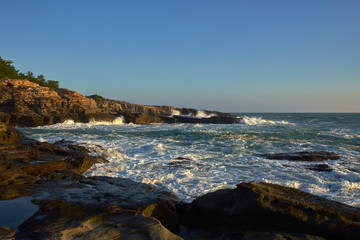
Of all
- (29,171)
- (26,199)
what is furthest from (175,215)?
(29,171)

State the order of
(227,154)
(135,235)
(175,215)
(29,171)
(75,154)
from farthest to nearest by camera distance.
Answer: (227,154) → (75,154) → (29,171) → (175,215) → (135,235)

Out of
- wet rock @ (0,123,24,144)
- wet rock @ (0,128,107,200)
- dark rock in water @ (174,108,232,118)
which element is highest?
dark rock in water @ (174,108,232,118)

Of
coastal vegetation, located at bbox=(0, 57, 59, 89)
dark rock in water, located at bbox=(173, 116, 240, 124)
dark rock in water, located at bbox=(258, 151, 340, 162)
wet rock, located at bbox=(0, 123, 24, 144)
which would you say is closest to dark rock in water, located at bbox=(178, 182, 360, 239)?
dark rock in water, located at bbox=(258, 151, 340, 162)

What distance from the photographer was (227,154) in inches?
481

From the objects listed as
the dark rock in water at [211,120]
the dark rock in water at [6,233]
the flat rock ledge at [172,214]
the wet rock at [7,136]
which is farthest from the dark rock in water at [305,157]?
the dark rock in water at [211,120]

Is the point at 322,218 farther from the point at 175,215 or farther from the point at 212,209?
the point at 175,215

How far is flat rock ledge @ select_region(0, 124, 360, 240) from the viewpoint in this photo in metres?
3.12

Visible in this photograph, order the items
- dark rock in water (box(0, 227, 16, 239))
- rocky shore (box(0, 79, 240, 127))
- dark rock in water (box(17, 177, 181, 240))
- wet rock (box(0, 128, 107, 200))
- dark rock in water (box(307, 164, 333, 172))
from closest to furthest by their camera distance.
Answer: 1. dark rock in water (box(0, 227, 16, 239))
2. dark rock in water (box(17, 177, 181, 240))
3. wet rock (box(0, 128, 107, 200))
4. dark rock in water (box(307, 164, 333, 172))
5. rocky shore (box(0, 79, 240, 127))

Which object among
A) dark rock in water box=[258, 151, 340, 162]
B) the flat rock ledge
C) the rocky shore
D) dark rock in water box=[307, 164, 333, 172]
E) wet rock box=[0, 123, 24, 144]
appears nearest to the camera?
the flat rock ledge

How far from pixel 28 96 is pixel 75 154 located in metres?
26.8

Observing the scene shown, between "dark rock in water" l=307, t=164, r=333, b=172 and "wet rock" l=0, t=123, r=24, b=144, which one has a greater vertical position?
"wet rock" l=0, t=123, r=24, b=144

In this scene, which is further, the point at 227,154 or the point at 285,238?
the point at 227,154

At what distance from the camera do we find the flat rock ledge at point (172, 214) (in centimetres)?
312

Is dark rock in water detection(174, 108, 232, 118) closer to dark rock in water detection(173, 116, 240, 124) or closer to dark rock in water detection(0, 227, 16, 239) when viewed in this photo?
dark rock in water detection(173, 116, 240, 124)
